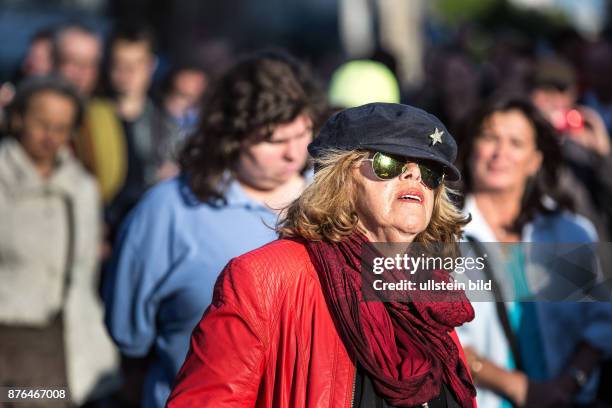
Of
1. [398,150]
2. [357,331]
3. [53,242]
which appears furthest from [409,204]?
[53,242]

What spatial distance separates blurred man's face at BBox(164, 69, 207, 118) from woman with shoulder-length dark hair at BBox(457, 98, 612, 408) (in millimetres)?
3617

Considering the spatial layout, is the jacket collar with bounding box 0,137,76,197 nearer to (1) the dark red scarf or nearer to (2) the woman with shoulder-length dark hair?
(2) the woman with shoulder-length dark hair

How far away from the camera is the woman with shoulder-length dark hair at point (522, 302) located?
4.85 metres

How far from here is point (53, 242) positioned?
601 centimetres

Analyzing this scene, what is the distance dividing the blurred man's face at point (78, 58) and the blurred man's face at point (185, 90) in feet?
1.96

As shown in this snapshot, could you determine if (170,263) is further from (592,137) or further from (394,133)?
(592,137)

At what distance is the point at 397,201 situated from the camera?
10.2ft

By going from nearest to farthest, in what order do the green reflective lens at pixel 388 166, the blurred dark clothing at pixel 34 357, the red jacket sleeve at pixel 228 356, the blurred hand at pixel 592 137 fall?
1. the red jacket sleeve at pixel 228 356
2. the green reflective lens at pixel 388 166
3. the blurred dark clothing at pixel 34 357
4. the blurred hand at pixel 592 137

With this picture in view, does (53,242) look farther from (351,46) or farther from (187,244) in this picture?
(351,46)

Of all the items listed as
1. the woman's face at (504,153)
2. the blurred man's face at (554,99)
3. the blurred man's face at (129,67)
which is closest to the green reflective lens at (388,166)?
the woman's face at (504,153)

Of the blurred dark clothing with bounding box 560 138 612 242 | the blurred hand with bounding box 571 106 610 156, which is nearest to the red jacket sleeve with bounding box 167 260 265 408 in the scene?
the blurred dark clothing with bounding box 560 138 612 242

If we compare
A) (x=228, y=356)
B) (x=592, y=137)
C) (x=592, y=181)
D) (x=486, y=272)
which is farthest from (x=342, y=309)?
(x=592, y=137)

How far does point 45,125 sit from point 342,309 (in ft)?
12.3

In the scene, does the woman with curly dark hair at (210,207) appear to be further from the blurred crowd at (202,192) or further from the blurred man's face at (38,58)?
the blurred man's face at (38,58)
